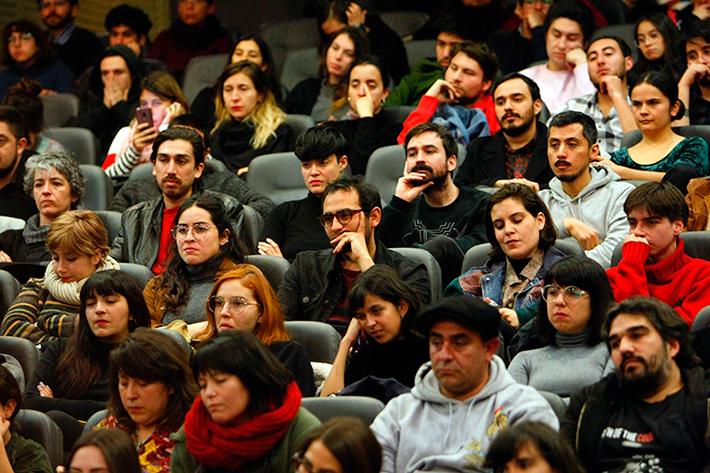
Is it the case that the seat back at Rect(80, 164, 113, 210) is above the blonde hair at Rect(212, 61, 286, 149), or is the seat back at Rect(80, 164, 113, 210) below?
below

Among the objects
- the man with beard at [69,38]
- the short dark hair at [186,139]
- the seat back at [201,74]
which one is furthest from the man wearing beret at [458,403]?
the man with beard at [69,38]

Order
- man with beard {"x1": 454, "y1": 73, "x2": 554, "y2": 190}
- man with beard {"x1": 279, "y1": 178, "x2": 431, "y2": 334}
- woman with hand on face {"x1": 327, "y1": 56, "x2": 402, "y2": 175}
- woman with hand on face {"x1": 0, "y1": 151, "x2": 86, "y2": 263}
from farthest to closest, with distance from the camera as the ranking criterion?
woman with hand on face {"x1": 327, "y1": 56, "x2": 402, "y2": 175}
man with beard {"x1": 454, "y1": 73, "x2": 554, "y2": 190}
woman with hand on face {"x1": 0, "y1": 151, "x2": 86, "y2": 263}
man with beard {"x1": 279, "y1": 178, "x2": 431, "y2": 334}

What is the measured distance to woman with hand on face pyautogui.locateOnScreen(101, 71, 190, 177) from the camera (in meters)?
7.54

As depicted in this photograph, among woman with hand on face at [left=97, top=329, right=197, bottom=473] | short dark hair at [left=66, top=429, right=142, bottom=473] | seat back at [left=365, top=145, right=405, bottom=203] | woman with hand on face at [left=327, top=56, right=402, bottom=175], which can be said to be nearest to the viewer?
short dark hair at [left=66, top=429, right=142, bottom=473]

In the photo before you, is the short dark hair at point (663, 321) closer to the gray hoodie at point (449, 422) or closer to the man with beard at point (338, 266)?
the gray hoodie at point (449, 422)

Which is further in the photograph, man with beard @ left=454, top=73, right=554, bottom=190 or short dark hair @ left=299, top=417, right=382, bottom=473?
man with beard @ left=454, top=73, right=554, bottom=190

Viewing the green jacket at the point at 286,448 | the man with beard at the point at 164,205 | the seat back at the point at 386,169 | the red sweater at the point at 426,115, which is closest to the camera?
the green jacket at the point at 286,448

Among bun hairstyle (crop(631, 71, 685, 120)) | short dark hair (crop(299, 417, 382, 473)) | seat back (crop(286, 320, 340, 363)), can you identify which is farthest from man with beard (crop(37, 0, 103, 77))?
A: short dark hair (crop(299, 417, 382, 473))

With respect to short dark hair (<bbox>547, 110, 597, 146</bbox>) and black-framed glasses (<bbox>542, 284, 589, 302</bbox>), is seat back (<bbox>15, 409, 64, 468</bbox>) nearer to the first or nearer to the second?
black-framed glasses (<bbox>542, 284, 589, 302</bbox>)

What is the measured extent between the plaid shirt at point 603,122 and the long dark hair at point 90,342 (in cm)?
260

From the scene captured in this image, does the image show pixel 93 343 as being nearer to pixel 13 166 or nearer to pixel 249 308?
pixel 249 308

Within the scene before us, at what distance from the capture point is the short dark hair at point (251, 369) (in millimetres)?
4012

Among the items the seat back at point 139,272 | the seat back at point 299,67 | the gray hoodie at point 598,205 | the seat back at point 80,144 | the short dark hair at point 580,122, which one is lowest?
the seat back at point 139,272

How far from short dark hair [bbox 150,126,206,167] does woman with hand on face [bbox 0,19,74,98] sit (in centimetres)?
250
